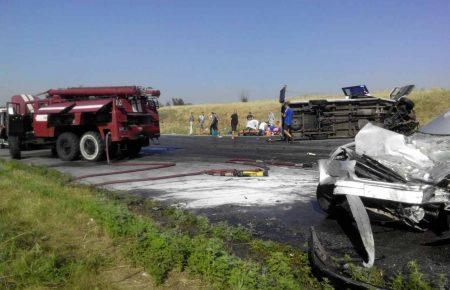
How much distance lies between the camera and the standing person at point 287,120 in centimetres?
1959

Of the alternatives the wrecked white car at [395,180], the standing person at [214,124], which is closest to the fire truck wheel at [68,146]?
the wrecked white car at [395,180]

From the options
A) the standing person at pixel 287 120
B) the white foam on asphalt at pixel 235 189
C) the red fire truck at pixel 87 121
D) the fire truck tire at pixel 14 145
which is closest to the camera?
the white foam on asphalt at pixel 235 189

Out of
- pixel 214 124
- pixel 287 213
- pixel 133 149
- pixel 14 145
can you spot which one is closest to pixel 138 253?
pixel 287 213

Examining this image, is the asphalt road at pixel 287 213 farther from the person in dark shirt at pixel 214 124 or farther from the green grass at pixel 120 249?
the person in dark shirt at pixel 214 124

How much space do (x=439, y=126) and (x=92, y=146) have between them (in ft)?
32.6

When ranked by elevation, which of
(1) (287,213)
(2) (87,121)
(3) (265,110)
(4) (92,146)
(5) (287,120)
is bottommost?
(1) (287,213)

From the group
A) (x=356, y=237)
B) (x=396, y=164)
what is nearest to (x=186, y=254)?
(x=356, y=237)

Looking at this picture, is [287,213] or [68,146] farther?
[68,146]

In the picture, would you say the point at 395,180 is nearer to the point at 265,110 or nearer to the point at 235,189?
the point at 235,189

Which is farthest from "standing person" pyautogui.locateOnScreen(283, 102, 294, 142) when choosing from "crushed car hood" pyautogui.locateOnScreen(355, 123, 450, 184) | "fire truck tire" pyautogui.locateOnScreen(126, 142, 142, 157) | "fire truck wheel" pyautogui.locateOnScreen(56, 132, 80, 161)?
"crushed car hood" pyautogui.locateOnScreen(355, 123, 450, 184)

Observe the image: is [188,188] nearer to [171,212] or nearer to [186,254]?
[171,212]

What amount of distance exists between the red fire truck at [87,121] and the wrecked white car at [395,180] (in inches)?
338

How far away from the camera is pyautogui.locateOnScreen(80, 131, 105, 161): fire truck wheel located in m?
12.7

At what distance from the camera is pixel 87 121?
12727mm
